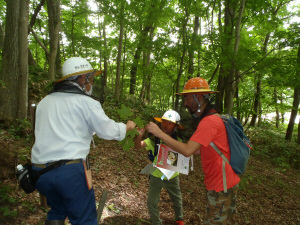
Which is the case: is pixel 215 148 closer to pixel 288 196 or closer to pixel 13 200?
pixel 13 200

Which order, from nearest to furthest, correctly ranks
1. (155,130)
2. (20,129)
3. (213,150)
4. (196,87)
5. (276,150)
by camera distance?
1. (213,150)
2. (155,130)
3. (196,87)
4. (20,129)
5. (276,150)

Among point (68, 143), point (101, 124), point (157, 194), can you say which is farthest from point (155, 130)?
point (157, 194)

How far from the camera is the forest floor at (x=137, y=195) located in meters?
3.44

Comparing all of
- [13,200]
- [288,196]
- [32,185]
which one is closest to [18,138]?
[13,200]

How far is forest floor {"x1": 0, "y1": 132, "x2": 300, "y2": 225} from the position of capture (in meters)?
3.44

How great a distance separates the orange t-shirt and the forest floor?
2.22 m

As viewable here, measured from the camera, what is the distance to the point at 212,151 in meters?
2.34

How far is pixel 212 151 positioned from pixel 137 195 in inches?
118

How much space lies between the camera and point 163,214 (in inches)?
167

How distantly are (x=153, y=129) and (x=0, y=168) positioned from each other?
3433 mm

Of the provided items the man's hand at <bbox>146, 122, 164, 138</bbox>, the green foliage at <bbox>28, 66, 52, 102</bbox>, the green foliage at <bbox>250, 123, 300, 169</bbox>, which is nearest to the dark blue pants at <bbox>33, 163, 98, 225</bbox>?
the man's hand at <bbox>146, 122, 164, 138</bbox>

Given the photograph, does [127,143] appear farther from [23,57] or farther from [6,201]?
[23,57]

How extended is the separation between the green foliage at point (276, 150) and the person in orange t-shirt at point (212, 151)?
834cm

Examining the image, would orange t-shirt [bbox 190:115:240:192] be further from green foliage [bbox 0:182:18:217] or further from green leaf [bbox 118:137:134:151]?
green foliage [bbox 0:182:18:217]
